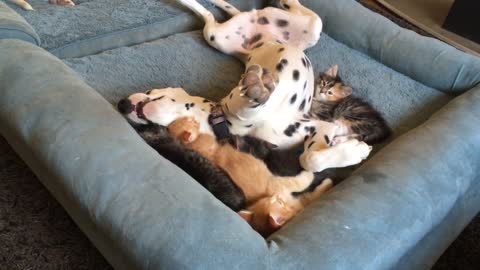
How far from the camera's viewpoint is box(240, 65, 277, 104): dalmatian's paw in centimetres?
126

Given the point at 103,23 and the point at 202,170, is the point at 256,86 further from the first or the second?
the point at 103,23

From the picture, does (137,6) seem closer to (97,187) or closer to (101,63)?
(101,63)

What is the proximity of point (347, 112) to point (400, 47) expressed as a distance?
52 centimetres

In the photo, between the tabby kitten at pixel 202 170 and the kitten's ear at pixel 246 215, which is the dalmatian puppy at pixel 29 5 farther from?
the kitten's ear at pixel 246 215

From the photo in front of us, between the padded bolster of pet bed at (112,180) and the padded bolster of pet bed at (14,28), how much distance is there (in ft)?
0.42

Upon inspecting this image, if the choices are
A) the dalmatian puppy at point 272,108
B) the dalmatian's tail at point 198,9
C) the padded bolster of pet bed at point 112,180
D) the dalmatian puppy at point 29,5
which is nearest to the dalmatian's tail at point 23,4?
the dalmatian puppy at point 29,5

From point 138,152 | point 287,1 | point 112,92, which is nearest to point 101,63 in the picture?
point 112,92

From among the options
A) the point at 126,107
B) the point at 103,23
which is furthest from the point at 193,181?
the point at 103,23

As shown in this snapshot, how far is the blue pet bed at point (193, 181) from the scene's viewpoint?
105 cm

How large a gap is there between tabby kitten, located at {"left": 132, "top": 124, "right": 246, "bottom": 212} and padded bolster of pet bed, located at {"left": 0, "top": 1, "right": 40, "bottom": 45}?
60 cm

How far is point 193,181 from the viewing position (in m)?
1.17

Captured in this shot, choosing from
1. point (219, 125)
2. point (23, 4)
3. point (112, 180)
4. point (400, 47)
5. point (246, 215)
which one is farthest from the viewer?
point (400, 47)

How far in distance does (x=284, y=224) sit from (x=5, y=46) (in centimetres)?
100

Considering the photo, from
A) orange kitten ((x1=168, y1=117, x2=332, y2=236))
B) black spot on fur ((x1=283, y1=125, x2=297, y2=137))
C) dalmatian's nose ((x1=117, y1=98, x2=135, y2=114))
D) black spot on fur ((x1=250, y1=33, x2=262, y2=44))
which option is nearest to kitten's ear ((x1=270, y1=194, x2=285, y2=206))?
orange kitten ((x1=168, y1=117, x2=332, y2=236))
